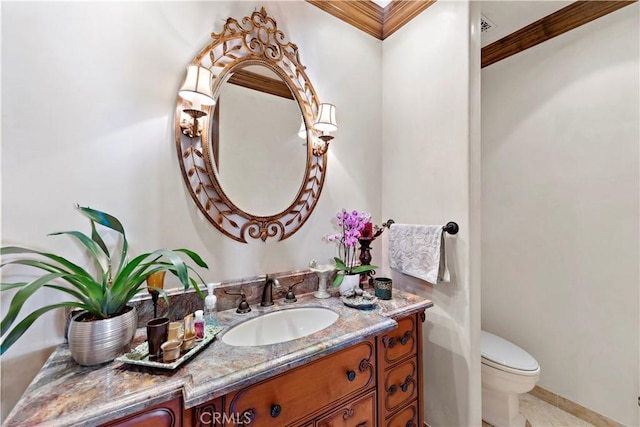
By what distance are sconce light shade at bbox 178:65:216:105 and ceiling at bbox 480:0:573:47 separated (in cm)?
188

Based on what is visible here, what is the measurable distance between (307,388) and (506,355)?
56.9 inches

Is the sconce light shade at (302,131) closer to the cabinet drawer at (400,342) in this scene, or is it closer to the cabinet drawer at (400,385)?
the cabinet drawer at (400,342)

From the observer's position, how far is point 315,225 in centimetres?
149

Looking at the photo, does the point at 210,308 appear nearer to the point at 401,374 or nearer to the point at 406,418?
the point at 401,374

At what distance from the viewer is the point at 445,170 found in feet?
4.64

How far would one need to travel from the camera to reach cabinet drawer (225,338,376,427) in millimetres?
732

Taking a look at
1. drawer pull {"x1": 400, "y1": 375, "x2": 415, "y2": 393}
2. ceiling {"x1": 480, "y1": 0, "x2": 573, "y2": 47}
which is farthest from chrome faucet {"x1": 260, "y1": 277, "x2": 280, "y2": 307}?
ceiling {"x1": 480, "y1": 0, "x2": 573, "y2": 47}

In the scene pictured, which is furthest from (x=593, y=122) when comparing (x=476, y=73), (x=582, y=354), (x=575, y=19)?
(x=582, y=354)

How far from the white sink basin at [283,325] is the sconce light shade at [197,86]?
37.9 inches

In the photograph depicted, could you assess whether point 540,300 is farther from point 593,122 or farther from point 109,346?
point 109,346

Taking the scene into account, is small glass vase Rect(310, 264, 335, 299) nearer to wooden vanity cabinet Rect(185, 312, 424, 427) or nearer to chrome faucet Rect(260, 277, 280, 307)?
chrome faucet Rect(260, 277, 280, 307)

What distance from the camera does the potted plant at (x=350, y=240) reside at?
129cm

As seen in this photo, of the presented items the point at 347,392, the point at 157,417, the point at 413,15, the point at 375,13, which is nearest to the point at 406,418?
the point at 347,392

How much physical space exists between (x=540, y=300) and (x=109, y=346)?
2530 millimetres
